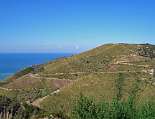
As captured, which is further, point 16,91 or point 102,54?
point 102,54

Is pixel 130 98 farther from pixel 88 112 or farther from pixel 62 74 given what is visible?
pixel 62 74

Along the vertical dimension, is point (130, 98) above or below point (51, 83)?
above

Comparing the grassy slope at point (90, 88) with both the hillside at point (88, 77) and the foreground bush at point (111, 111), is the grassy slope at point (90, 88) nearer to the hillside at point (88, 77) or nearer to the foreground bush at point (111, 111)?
the hillside at point (88, 77)

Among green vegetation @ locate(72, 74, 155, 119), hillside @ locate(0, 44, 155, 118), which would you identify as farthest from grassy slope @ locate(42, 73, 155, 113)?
green vegetation @ locate(72, 74, 155, 119)

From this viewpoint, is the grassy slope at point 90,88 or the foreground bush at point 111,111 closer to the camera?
the foreground bush at point 111,111

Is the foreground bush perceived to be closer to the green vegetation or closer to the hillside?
the green vegetation

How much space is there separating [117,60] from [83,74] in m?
14.3

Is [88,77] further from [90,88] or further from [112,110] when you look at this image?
[112,110]

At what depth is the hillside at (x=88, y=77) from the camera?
259ft

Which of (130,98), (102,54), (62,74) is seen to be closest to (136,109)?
(130,98)

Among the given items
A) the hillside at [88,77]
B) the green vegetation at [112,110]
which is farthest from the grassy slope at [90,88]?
the green vegetation at [112,110]

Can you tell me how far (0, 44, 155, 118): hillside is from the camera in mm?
78938

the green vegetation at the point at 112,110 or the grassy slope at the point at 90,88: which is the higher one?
the green vegetation at the point at 112,110

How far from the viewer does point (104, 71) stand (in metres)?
94.8
